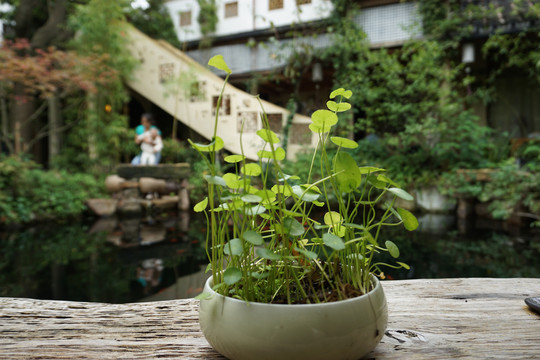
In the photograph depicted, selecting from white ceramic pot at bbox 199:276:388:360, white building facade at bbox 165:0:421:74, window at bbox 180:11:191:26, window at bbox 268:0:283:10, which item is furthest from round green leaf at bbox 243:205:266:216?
window at bbox 180:11:191:26

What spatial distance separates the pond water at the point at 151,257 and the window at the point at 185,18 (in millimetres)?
2973

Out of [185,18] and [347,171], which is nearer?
[347,171]

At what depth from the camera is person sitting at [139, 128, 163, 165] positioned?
4.86 metres

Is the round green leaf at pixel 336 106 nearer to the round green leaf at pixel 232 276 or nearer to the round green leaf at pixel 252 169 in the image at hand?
the round green leaf at pixel 252 169

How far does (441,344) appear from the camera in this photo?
1.68 ft

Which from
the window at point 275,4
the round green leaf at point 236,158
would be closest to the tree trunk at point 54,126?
the window at point 275,4

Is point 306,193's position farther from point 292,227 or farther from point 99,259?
point 99,259

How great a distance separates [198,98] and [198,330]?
471cm

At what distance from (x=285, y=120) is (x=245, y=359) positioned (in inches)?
144

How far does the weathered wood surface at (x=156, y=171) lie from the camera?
460cm

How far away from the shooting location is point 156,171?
4.68m

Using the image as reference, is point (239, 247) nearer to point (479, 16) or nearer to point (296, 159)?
point (296, 159)

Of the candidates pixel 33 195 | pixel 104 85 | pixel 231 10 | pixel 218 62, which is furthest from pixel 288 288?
pixel 104 85

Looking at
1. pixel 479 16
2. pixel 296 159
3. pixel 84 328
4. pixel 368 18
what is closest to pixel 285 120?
pixel 296 159
